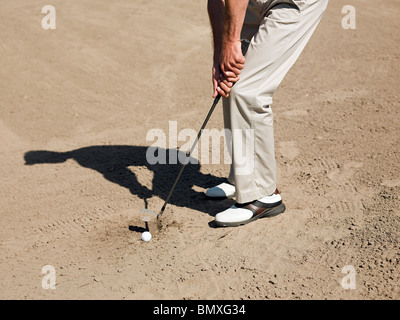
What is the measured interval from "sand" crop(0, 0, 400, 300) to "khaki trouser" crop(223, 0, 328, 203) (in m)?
0.41

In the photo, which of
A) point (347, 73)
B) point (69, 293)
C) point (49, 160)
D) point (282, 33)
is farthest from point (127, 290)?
point (347, 73)

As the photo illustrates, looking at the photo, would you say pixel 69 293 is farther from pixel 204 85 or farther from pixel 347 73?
pixel 347 73

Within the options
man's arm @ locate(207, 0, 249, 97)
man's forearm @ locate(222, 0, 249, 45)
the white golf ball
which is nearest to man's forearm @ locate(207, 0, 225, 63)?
man's arm @ locate(207, 0, 249, 97)

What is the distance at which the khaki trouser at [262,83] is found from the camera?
12.3 ft

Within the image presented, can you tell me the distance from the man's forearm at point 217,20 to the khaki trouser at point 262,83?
0.76 feet

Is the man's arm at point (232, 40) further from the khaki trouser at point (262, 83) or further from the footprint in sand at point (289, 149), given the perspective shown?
the footprint in sand at point (289, 149)

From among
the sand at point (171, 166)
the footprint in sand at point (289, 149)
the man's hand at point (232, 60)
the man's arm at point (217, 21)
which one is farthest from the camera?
the footprint in sand at point (289, 149)

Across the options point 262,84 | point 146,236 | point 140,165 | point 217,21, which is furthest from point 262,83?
point 140,165

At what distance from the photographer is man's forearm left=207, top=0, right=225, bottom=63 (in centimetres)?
407

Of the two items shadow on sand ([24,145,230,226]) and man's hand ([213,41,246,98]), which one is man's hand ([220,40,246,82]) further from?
shadow on sand ([24,145,230,226])

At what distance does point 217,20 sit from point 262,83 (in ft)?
2.15

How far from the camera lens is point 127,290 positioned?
136 inches

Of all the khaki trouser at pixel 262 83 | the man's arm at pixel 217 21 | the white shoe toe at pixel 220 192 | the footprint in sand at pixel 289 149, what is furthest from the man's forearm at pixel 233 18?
the footprint in sand at pixel 289 149

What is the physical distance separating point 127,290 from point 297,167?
2.05 metres
